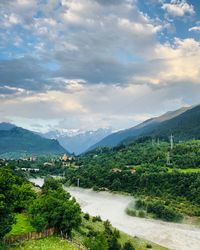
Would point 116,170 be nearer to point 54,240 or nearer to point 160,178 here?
point 160,178

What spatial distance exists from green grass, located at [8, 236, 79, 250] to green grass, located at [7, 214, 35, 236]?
4.05 meters

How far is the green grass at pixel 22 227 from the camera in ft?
221

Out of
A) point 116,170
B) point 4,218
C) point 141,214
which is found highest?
point 116,170

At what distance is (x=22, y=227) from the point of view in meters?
72.2

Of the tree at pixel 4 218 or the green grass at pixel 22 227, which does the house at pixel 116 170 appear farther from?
the tree at pixel 4 218

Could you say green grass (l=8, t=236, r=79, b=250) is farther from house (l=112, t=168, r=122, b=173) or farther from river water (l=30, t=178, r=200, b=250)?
house (l=112, t=168, r=122, b=173)

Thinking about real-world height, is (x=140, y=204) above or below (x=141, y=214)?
above

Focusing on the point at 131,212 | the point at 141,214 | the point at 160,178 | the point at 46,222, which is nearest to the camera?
the point at 46,222

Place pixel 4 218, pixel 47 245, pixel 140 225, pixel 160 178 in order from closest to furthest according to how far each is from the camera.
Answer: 1. pixel 4 218
2. pixel 47 245
3. pixel 140 225
4. pixel 160 178

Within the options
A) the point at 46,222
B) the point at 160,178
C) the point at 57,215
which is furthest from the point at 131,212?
the point at 46,222

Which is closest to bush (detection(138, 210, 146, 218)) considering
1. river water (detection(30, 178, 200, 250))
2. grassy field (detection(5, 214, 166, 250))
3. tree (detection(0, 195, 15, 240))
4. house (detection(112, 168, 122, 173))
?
river water (detection(30, 178, 200, 250))

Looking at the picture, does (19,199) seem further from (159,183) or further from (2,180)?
(159,183)

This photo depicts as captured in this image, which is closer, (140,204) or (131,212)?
(131,212)

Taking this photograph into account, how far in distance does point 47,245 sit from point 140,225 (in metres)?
53.4
